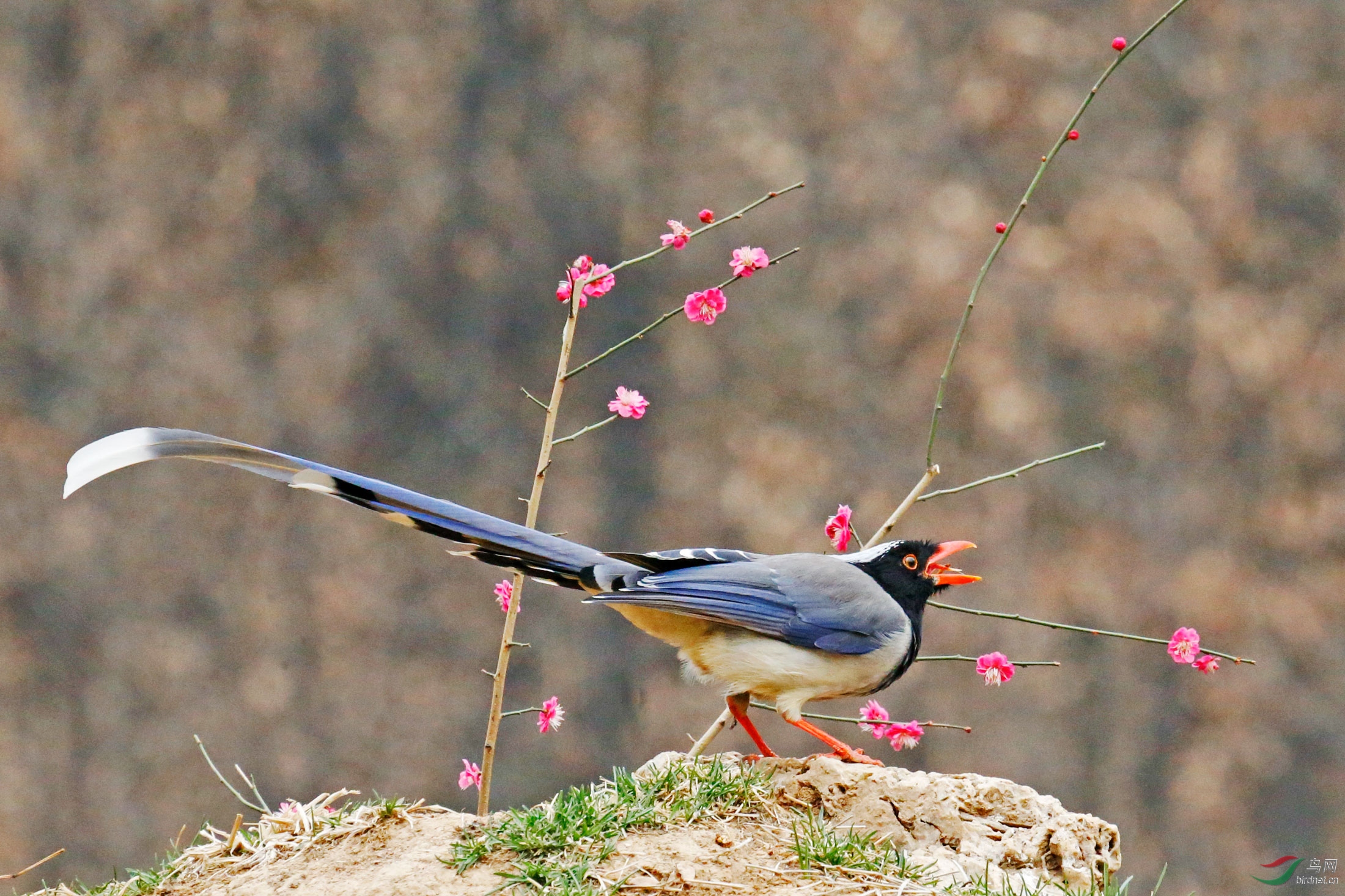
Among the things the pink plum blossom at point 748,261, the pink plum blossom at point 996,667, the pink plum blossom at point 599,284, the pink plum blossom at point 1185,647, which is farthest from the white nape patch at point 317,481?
the pink plum blossom at point 1185,647

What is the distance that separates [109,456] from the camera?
226cm

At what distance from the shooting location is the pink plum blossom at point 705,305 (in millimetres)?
2963

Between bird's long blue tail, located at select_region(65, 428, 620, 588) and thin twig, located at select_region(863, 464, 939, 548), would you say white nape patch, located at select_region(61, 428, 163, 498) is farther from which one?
thin twig, located at select_region(863, 464, 939, 548)

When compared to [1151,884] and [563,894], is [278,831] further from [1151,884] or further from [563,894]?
[1151,884]

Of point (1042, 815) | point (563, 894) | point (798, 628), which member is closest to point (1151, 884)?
point (1042, 815)

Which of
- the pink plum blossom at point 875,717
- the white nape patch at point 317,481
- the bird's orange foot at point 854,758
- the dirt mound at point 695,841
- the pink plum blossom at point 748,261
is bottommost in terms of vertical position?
the dirt mound at point 695,841

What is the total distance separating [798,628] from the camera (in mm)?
2484

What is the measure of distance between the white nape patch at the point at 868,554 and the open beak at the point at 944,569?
0.09 metres

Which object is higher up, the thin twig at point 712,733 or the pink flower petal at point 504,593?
the pink flower petal at point 504,593

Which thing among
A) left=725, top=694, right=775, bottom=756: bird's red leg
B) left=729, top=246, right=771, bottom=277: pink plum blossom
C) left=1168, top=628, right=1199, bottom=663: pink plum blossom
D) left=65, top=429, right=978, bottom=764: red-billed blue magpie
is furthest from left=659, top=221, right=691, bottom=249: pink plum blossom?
left=1168, top=628, right=1199, bottom=663: pink plum blossom

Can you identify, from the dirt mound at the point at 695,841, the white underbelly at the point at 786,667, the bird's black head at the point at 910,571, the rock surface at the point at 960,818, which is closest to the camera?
the dirt mound at the point at 695,841

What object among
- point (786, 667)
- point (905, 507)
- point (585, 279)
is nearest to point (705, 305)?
point (585, 279)

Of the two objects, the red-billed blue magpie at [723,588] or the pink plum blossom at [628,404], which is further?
the pink plum blossom at [628,404]

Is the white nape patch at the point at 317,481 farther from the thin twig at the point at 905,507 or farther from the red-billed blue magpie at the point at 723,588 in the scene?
the thin twig at the point at 905,507
